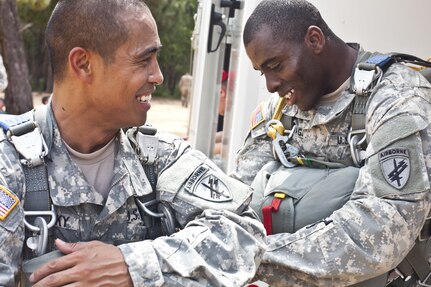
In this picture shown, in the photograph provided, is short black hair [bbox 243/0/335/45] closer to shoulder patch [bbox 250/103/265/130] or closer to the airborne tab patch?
shoulder patch [bbox 250/103/265/130]

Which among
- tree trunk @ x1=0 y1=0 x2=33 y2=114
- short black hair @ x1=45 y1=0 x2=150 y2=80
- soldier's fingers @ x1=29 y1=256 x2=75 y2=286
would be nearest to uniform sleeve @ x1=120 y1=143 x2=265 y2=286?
soldier's fingers @ x1=29 y1=256 x2=75 y2=286

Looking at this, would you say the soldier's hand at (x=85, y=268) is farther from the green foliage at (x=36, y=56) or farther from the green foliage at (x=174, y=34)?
the green foliage at (x=36, y=56)

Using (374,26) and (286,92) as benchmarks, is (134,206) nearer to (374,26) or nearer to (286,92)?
(286,92)

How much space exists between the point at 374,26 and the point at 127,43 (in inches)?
57.8

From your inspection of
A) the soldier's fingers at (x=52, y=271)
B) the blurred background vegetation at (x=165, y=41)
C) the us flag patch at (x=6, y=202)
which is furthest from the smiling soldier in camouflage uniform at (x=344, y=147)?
the blurred background vegetation at (x=165, y=41)

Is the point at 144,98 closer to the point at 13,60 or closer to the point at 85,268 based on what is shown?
the point at 85,268

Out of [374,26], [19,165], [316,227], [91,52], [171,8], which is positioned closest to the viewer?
[19,165]

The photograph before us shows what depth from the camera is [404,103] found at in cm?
234

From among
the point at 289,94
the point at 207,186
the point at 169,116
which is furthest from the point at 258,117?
the point at 169,116

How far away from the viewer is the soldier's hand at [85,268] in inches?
69.5

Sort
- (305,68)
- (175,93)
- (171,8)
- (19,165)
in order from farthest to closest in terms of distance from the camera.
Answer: (175,93) < (171,8) < (305,68) < (19,165)

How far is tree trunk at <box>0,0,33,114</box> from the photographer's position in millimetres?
11039

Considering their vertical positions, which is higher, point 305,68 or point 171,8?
point 305,68

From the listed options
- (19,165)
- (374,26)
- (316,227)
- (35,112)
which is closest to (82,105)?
(35,112)
